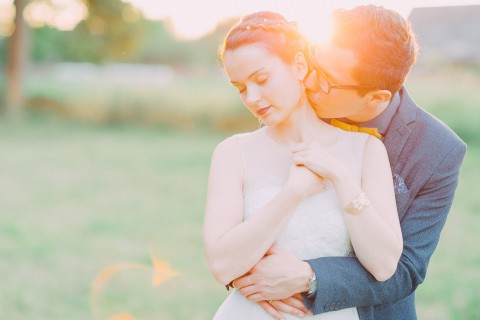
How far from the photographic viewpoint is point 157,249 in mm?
7953

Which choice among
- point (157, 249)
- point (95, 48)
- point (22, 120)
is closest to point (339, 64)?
point (157, 249)

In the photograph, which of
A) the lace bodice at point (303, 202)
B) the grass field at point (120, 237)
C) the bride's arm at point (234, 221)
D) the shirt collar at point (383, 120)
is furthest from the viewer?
the grass field at point (120, 237)

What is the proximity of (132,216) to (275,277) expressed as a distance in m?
7.57

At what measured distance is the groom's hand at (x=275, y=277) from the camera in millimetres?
2131

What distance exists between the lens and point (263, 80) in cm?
212

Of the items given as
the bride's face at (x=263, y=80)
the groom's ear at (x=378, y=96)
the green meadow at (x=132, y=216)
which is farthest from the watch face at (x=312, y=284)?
the green meadow at (x=132, y=216)

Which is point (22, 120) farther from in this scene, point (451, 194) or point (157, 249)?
point (451, 194)

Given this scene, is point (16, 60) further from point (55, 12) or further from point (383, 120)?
point (383, 120)

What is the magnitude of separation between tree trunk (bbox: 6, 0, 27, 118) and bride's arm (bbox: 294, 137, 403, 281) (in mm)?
19372

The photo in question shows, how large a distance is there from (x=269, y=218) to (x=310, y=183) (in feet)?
0.56

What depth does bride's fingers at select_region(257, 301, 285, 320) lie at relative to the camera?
220cm

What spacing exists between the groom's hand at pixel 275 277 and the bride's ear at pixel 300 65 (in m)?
0.56

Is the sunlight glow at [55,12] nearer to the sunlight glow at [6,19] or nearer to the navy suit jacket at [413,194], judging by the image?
the sunlight glow at [6,19]

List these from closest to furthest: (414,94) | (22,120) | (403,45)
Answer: (403,45) < (414,94) < (22,120)
